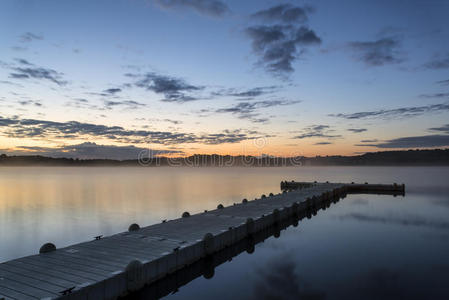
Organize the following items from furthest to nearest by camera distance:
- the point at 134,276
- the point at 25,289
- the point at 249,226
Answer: the point at 249,226 → the point at 134,276 → the point at 25,289

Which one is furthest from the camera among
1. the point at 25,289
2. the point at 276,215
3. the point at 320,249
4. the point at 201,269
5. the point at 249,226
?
the point at 276,215

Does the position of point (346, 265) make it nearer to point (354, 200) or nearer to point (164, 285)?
point (164, 285)

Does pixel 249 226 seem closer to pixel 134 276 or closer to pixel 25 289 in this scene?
pixel 134 276

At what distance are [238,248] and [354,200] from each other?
4413 centimetres

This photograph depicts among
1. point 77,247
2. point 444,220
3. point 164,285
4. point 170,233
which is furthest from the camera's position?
point 444,220

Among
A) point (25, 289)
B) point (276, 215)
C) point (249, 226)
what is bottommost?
point (276, 215)

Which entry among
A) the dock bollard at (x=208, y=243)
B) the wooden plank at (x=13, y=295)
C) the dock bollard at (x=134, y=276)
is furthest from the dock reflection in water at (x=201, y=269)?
the wooden plank at (x=13, y=295)

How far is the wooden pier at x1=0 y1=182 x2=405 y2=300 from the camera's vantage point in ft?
40.4

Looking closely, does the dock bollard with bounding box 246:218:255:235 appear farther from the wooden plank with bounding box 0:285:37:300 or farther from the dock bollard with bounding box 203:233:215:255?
the wooden plank with bounding box 0:285:37:300

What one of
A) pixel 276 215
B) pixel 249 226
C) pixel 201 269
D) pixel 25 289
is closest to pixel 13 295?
pixel 25 289

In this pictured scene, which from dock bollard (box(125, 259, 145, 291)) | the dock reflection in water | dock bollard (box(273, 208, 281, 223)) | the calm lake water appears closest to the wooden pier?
dock bollard (box(125, 259, 145, 291))

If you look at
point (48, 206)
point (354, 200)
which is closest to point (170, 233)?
point (48, 206)

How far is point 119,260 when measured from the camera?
1585 cm

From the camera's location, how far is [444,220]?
138ft
